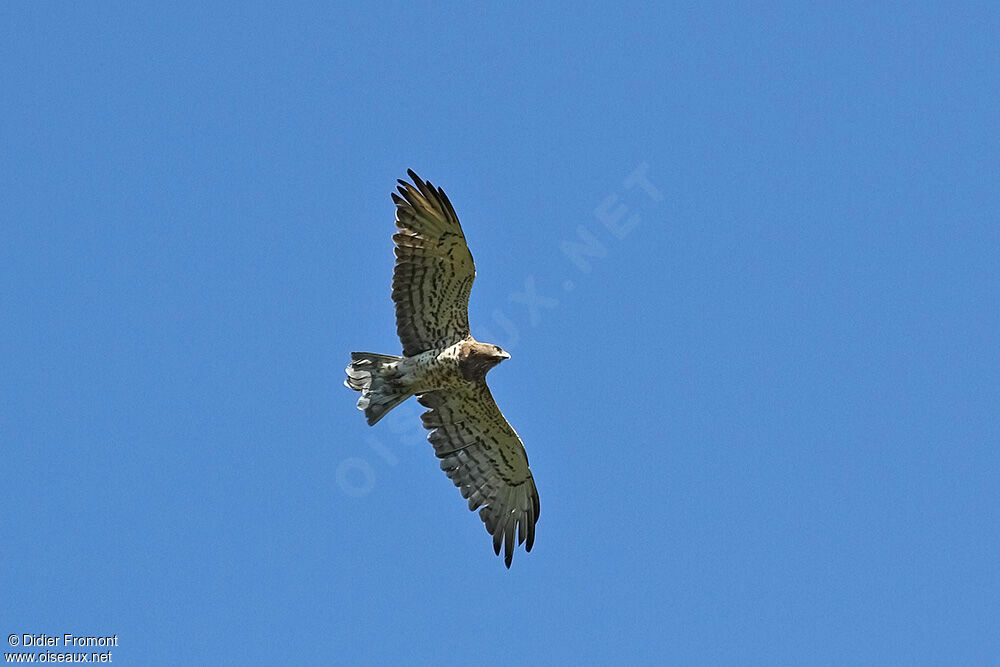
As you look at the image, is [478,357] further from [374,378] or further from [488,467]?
[488,467]

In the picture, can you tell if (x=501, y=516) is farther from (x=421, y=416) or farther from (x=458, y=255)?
(x=458, y=255)

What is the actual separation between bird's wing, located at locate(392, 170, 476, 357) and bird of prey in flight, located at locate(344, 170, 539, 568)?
1cm

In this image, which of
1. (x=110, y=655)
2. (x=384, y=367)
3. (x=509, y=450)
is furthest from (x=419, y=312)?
(x=110, y=655)

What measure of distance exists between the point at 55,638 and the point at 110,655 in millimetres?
791

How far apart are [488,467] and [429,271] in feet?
9.43

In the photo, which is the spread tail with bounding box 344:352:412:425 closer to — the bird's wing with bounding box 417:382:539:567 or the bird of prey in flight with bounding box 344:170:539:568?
the bird of prey in flight with bounding box 344:170:539:568

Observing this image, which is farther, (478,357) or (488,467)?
(488,467)

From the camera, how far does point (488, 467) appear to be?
16.7m

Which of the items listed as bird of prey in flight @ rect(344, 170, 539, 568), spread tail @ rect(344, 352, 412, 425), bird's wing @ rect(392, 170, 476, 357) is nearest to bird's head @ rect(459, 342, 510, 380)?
bird of prey in flight @ rect(344, 170, 539, 568)

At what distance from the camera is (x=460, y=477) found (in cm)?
1667

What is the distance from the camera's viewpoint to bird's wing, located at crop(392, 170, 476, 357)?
15.1m

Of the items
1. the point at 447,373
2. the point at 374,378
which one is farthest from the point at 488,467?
the point at 374,378

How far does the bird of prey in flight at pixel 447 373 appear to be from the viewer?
15227mm

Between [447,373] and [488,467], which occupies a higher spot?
[447,373]
